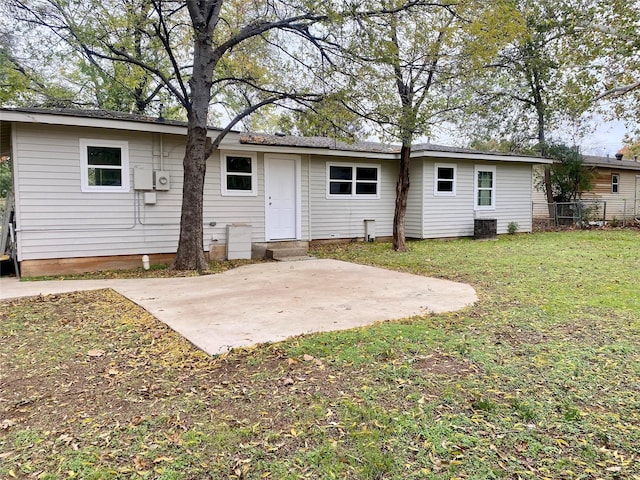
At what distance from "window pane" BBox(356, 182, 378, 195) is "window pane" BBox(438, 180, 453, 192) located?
2.14 m

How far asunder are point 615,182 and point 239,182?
857 inches

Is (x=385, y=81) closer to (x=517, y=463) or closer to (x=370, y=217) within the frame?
(x=370, y=217)

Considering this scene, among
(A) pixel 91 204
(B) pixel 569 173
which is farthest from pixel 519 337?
(B) pixel 569 173

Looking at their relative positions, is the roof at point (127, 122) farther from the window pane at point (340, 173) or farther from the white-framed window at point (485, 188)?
the white-framed window at point (485, 188)

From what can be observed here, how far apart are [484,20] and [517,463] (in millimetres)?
7817

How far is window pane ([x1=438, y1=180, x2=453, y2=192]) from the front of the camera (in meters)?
12.9

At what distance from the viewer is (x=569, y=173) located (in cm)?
1820

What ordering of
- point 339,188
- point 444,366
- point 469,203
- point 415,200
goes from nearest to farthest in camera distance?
point 444,366 → point 339,188 → point 415,200 → point 469,203

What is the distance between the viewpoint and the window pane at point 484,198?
13.8 m

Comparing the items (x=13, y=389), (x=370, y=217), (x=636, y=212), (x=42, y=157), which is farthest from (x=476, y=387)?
(x=636, y=212)

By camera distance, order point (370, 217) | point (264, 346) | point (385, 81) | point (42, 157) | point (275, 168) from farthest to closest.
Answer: point (370, 217) → point (275, 168) → point (385, 81) → point (42, 157) → point (264, 346)

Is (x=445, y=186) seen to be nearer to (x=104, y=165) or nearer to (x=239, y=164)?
(x=239, y=164)

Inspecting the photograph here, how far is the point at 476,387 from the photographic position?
2.78 m

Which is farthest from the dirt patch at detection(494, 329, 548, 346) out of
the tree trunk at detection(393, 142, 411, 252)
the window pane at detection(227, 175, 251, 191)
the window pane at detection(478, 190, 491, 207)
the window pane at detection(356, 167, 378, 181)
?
the window pane at detection(478, 190, 491, 207)
